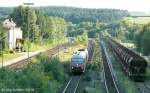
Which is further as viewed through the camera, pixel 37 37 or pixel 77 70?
pixel 37 37

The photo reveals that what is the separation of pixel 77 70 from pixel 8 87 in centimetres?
2445

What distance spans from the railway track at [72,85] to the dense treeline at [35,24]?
207 feet

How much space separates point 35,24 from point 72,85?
89219 mm

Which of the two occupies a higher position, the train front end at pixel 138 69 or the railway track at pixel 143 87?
the train front end at pixel 138 69

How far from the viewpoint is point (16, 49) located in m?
104

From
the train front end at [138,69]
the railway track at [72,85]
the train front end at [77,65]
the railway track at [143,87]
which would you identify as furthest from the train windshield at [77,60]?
the railway track at [143,87]

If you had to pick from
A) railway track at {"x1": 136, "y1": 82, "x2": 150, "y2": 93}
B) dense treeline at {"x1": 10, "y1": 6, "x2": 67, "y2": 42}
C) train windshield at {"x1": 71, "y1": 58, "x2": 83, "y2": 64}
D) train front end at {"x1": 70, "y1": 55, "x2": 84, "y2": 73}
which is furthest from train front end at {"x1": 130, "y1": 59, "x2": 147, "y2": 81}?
dense treeline at {"x1": 10, "y1": 6, "x2": 67, "y2": 42}

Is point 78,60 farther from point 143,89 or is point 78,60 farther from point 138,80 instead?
point 143,89

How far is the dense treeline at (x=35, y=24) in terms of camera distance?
12600 cm

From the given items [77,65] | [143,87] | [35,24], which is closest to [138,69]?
[143,87]

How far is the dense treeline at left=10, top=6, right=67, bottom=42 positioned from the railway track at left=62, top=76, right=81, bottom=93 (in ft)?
207

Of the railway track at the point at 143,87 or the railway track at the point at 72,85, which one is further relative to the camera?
the railway track at the point at 143,87

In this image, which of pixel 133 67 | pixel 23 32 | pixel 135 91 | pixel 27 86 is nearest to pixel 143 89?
pixel 135 91

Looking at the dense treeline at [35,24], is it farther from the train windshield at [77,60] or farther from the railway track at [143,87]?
the railway track at [143,87]
